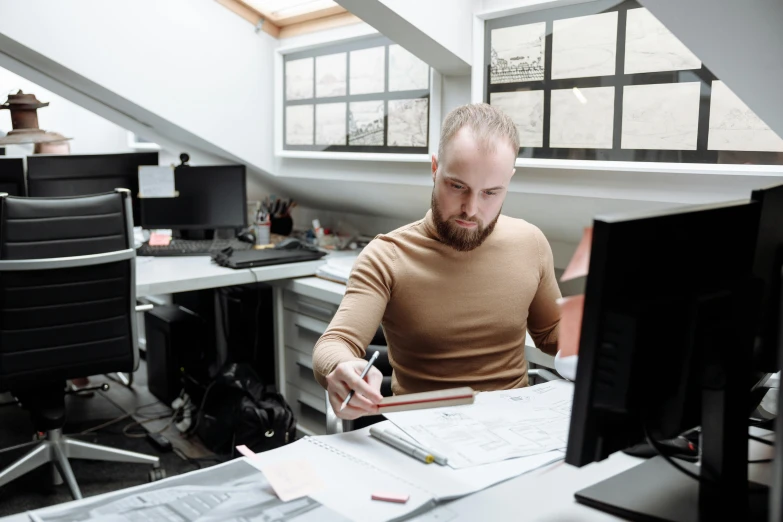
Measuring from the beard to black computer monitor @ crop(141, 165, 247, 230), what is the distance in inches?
79.2

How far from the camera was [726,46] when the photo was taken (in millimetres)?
1521

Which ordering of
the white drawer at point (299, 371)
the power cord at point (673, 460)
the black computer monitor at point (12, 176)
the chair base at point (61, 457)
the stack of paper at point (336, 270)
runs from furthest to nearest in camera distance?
the black computer monitor at point (12, 176), the white drawer at point (299, 371), the stack of paper at point (336, 270), the chair base at point (61, 457), the power cord at point (673, 460)

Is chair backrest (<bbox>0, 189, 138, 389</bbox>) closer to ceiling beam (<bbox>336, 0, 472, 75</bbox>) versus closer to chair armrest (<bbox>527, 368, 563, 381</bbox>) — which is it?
ceiling beam (<bbox>336, 0, 472, 75</bbox>)

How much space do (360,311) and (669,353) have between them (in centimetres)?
71

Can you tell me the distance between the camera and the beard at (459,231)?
154cm

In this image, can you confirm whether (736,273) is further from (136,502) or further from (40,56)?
(40,56)

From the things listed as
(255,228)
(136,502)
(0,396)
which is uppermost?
(255,228)

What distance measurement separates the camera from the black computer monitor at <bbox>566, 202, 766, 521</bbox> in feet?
2.73

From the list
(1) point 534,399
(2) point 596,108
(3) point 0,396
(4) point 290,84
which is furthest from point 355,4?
(3) point 0,396

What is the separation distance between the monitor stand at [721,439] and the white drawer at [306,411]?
2.00 metres

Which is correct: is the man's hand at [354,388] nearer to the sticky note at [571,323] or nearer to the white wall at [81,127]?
the sticky note at [571,323]

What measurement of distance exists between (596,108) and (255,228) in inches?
71.7

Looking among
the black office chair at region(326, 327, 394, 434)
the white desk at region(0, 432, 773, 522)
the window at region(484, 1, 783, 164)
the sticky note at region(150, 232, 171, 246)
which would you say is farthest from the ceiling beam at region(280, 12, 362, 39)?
the white desk at region(0, 432, 773, 522)

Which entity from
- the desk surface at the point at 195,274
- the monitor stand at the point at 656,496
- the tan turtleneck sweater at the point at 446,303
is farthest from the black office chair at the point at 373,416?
the desk surface at the point at 195,274
